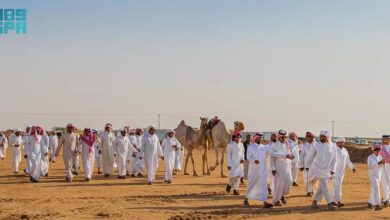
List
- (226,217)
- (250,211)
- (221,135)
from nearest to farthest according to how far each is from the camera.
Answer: (226,217)
(250,211)
(221,135)

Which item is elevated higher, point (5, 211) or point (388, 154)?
point (388, 154)

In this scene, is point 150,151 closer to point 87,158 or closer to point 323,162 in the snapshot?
point 87,158

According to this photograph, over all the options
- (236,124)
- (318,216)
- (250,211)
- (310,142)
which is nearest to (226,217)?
(250,211)

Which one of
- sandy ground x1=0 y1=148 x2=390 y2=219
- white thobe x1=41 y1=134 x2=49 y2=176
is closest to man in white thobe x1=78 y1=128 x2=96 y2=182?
sandy ground x1=0 y1=148 x2=390 y2=219

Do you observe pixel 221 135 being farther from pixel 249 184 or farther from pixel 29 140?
pixel 249 184

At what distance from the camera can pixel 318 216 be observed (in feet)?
39.2

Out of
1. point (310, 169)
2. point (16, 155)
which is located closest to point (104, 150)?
point (16, 155)

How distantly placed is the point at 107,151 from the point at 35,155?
3.10m

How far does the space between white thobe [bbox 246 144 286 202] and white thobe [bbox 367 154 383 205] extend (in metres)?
2.09

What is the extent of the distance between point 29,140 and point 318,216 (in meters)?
10.6

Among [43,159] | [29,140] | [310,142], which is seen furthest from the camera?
[43,159]

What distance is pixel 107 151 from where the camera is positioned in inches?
837

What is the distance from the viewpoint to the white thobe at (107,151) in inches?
840

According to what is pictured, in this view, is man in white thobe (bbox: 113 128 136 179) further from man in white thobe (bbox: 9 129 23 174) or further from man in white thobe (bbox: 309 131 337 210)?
man in white thobe (bbox: 309 131 337 210)
